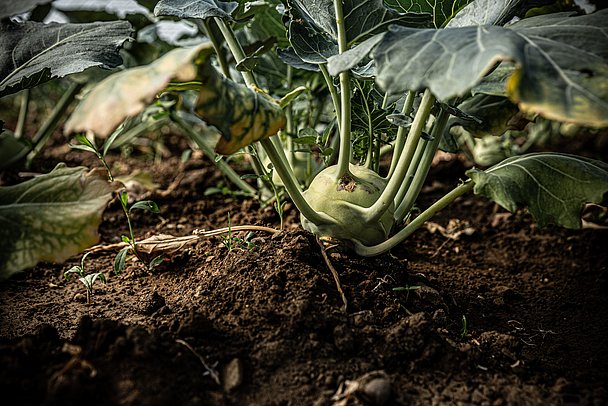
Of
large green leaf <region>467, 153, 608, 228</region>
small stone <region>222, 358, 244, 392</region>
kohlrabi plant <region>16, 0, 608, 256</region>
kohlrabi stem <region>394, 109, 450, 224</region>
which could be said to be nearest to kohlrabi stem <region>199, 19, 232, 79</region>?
kohlrabi plant <region>16, 0, 608, 256</region>

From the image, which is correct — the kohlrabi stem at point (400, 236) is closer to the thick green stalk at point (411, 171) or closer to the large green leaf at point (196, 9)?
the thick green stalk at point (411, 171)

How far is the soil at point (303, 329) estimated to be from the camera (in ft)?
2.76

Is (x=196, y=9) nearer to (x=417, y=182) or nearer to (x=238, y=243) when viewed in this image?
(x=238, y=243)

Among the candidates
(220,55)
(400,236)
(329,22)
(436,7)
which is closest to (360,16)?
(329,22)

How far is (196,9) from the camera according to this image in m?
1.21

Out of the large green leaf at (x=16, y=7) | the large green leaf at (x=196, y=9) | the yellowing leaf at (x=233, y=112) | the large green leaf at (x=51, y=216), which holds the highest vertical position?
the large green leaf at (x=16, y=7)

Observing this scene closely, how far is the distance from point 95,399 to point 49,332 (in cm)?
17

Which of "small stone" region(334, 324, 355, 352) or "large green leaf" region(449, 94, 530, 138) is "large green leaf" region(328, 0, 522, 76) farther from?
"small stone" region(334, 324, 355, 352)

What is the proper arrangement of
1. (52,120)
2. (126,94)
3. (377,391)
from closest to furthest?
(126,94) → (377,391) → (52,120)

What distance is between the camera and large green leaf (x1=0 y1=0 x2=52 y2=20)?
1252 millimetres

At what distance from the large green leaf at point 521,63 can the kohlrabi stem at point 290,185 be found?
0.25 m

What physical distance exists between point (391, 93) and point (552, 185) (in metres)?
0.42

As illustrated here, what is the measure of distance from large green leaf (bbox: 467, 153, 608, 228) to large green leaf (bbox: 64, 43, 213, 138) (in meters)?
0.66

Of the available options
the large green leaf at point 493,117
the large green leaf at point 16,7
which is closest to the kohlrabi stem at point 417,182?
the large green leaf at point 493,117
